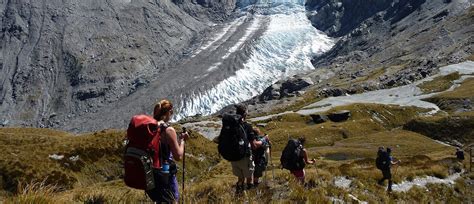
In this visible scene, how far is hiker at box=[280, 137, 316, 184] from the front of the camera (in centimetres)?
1744

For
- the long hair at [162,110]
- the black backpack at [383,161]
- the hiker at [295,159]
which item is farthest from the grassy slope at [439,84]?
the long hair at [162,110]

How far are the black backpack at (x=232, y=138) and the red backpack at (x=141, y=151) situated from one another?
12.6 ft

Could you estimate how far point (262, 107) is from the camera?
545 ft

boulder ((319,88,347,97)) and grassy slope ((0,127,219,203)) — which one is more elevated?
grassy slope ((0,127,219,203))

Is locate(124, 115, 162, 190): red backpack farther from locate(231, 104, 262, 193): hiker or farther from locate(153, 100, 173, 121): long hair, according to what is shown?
locate(231, 104, 262, 193): hiker

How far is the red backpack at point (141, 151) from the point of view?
9.19 metres

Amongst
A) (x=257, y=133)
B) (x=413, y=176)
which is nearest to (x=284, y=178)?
(x=257, y=133)

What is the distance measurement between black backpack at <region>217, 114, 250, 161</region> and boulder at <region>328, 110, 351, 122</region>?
97.9m

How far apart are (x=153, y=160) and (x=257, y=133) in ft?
20.0

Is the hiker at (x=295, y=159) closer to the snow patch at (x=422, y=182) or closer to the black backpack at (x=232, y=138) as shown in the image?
the black backpack at (x=232, y=138)

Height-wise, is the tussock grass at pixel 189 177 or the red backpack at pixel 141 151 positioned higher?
the red backpack at pixel 141 151

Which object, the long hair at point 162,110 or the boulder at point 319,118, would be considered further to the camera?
the boulder at point 319,118

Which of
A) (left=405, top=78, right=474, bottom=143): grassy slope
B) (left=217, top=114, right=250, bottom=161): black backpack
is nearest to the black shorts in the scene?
(left=217, top=114, right=250, bottom=161): black backpack

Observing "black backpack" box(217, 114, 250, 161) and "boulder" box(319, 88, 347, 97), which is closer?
"black backpack" box(217, 114, 250, 161)
